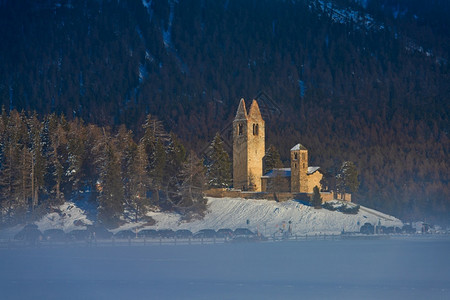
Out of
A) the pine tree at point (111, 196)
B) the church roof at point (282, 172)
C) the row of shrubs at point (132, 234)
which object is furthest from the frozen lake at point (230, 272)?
the church roof at point (282, 172)

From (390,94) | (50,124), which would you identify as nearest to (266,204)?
(50,124)

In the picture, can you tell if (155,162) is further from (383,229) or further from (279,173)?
(383,229)

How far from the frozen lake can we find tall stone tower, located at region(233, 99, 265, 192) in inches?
995

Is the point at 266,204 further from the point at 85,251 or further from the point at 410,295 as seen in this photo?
the point at 410,295

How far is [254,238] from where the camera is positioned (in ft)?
247

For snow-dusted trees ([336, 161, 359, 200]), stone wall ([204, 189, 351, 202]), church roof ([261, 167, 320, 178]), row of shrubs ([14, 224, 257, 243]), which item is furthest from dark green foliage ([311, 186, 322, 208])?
row of shrubs ([14, 224, 257, 243])

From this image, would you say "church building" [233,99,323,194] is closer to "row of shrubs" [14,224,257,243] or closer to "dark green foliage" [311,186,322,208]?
"dark green foliage" [311,186,322,208]

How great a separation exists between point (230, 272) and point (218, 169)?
143ft

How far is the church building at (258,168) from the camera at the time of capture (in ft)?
301

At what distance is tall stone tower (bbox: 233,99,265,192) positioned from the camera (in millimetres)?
95438

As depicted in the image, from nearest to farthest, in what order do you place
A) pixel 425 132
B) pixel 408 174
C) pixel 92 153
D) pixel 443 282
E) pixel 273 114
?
1. pixel 443 282
2. pixel 92 153
3. pixel 408 174
4. pixel 425 132
5. pixel 273 114

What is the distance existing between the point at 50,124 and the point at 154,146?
41.1 feet

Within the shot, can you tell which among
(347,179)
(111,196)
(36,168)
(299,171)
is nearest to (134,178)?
(111,196)

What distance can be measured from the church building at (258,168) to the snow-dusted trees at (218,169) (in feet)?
6.31
